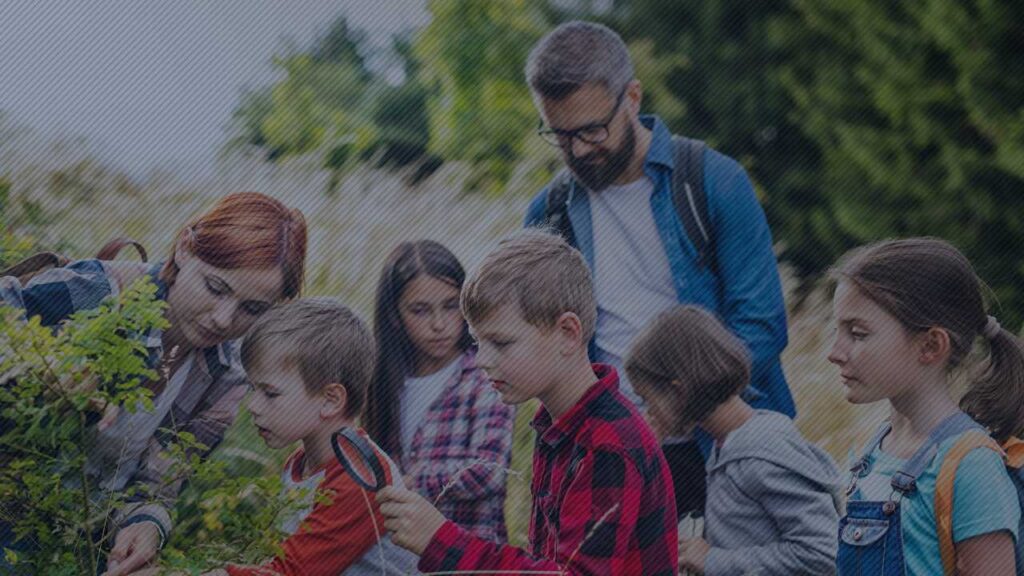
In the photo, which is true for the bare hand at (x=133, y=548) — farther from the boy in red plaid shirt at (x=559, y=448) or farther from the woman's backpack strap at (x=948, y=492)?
the woman's backpack strap at (x=948, y=492)

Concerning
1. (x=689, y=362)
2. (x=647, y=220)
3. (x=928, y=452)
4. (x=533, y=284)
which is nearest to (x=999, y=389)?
(x=928, y=452)

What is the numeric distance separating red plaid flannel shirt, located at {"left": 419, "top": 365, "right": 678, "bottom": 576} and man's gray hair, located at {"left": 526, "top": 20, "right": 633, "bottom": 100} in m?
1.33

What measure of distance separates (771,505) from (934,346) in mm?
697

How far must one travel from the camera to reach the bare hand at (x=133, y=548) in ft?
11.0

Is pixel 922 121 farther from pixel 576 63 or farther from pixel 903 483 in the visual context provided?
pixel 903 483

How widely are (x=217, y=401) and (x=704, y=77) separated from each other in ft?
23.4

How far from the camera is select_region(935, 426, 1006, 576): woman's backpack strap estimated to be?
10.4ft

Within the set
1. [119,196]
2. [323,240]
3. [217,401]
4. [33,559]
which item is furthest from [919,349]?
[119,196]

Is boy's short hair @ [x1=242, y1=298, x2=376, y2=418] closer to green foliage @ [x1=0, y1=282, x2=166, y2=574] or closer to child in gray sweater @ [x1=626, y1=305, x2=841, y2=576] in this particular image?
green foliage @ [x1=0, y1=282, x2=166, y2=574]

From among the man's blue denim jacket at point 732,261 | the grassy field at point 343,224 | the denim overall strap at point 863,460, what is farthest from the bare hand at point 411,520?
the grassy field at point 343,224

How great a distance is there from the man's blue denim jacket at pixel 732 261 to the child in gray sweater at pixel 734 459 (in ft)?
0.69

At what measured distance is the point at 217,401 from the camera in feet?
12.4

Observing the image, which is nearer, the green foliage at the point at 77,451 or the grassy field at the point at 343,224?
the green foliage at the point at 77,451

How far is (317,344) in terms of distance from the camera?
11.7 feet
